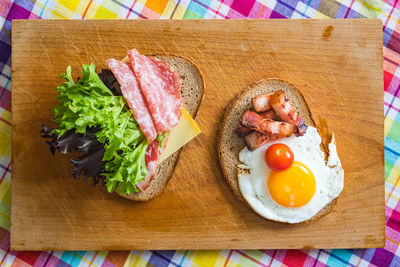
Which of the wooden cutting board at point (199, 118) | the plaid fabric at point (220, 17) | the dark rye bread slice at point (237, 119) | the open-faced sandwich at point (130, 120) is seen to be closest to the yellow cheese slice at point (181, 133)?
the open-faced sandwich at point (130, 120)

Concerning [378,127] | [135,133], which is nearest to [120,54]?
[135,133]

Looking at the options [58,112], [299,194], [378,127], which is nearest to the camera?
[58,112]

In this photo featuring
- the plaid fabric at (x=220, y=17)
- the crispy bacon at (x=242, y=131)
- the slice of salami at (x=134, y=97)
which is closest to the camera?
the slice of salami at (x=134, y=97)

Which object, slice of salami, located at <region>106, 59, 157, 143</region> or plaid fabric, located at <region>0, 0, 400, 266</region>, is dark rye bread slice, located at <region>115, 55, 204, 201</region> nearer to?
slice of salami, located at <region>106, 59, 157, 143</region>

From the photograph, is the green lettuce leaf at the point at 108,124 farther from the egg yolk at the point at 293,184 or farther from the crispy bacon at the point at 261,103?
the egg yolk at the point at 293,184

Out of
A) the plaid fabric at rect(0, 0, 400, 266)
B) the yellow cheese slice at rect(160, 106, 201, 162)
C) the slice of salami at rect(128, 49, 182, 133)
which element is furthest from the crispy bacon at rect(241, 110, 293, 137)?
the plaid fabric at rect(0, 0, 400, 266)

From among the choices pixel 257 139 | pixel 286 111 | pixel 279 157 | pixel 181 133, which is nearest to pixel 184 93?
pixel 181 133

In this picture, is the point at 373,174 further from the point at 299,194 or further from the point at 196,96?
the point at 196,96
